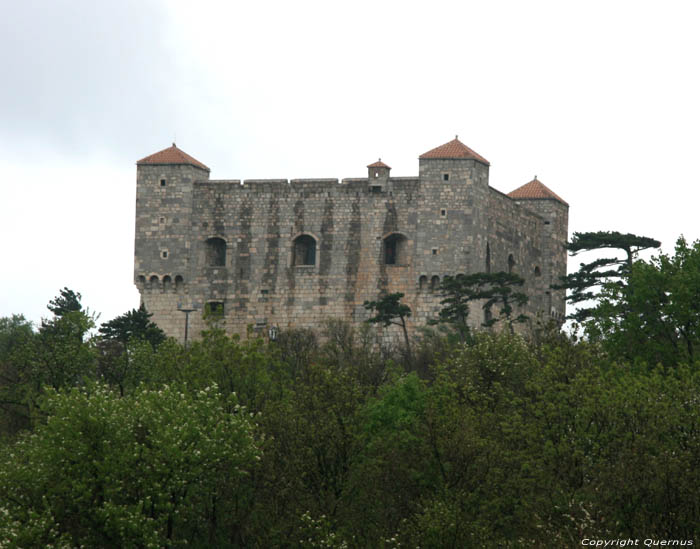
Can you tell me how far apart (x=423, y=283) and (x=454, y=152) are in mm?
5789

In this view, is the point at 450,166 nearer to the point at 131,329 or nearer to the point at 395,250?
the point at 395,250

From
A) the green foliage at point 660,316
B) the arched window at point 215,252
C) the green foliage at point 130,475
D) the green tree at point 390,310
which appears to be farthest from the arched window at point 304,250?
the green foliage at point 130,475

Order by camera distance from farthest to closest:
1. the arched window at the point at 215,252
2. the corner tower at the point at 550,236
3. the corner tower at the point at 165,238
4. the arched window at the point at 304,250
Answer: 1. the corner tower at the point at 550,236
2. the arched window at the point at 215,252
3. the corner tower at the point at 165,238
4. the arched window at the point at 304,250

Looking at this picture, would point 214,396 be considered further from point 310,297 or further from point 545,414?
point 310,297

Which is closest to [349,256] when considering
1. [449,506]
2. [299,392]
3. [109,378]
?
[109,378]

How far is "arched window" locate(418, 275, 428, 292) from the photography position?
76.0 m

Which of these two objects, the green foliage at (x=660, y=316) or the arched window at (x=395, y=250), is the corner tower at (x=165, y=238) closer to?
the arched window at (x=395, y=250)

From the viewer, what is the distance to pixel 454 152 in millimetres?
76688

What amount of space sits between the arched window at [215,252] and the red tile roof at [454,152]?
9.91 meters

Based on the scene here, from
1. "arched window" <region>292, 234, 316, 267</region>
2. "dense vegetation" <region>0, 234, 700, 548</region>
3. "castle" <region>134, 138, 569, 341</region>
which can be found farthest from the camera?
"arched window" <region>292, 234, 316, 267</region>

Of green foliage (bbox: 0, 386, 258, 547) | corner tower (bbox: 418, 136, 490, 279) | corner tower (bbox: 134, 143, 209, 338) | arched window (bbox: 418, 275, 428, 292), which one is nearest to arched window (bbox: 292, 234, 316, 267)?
corner tower (bbox: 134, 143, 209, 338)

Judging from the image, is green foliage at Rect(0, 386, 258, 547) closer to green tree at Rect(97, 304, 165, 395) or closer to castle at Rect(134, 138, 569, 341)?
green tree at Rect(97, 304, 165, 395)

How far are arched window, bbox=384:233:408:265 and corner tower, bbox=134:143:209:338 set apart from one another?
8.76m

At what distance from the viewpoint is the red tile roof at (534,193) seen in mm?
83750
